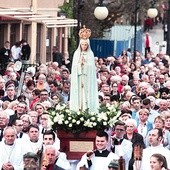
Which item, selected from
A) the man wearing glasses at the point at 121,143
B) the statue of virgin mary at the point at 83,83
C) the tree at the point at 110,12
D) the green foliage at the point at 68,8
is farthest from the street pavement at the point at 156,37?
the man wearing glasses at the point at 121,143

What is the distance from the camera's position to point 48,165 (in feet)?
58.9

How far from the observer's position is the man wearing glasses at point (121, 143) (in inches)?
819

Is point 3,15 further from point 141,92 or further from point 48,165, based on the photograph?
point 48,165

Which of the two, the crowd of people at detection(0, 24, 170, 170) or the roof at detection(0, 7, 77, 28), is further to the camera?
the roof at detection(0, 7, 77, 28)

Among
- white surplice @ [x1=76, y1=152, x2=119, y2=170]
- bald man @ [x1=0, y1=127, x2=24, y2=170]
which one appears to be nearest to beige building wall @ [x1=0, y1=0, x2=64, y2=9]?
bald man @ [x1=0, y1=127, x2=24, y2=170]

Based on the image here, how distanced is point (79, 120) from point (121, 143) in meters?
0.84

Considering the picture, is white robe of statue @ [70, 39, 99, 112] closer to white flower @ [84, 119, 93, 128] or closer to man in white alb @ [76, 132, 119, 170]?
white flower @ [84, 119, 93, 128]

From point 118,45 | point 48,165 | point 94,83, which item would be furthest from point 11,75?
point 118,45

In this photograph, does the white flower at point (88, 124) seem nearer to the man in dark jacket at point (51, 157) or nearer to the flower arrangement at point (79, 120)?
the flower arrangement at point (79, 120)

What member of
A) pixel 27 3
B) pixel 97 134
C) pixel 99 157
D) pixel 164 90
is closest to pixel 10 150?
pixel 97 134

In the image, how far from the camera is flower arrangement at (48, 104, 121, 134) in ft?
69.6

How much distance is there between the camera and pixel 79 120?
838 inches

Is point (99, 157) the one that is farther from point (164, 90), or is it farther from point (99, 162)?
point (164, 90)

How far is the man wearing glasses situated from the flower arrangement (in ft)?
0.49
